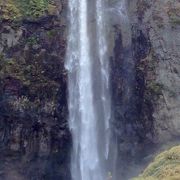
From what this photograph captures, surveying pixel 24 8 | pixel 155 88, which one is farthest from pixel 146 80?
pixel 24 8

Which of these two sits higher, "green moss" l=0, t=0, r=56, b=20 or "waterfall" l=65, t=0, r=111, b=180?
"green moss" l=0, t=0, r=56, b=20

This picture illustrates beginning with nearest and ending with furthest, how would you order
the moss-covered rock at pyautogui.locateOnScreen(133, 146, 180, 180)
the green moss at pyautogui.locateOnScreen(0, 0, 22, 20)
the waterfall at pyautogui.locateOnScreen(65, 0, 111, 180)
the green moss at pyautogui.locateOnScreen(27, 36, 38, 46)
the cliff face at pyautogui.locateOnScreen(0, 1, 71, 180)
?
the moss-covered rock at pyautogui.locateOnScreen(133, 146, 180, 180), the cliff face at pyautogui.locateOnScreen(0, 1, 71, 180), the waterfall at pyautogui.locateOnScreen(65, 0, 111, 180), the green moss at pyautogui.locateOnScreen(27, 36, 38, 46), the green moss at pyautogui.locateOnScreen(0, 0, 22, 20)

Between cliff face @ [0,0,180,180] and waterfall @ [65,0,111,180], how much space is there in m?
0.60

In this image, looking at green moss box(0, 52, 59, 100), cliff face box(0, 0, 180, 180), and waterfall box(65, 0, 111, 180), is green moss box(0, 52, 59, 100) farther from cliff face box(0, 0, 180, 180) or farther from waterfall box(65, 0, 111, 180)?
waterfall box(65, 0, 111, 180)

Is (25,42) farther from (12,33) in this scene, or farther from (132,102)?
(132,102)

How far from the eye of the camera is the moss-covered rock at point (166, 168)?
55.0 ft

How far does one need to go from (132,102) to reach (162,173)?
1513 centimetres

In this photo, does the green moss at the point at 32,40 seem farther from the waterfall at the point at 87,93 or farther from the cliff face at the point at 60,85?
the waterfall at the point at 87,93

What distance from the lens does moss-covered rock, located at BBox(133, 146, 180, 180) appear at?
1675 cm

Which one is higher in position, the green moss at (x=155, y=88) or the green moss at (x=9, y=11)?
the green moss at (x=9, y=11)

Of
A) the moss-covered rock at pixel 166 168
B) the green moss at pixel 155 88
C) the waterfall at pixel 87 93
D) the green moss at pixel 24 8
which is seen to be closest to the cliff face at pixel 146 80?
the green moss at pixel 155 88

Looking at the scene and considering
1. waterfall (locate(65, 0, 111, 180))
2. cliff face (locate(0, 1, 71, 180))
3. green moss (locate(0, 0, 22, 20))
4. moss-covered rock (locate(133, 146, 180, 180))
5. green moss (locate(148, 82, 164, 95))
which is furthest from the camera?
green moss (locate(0, 0, 22, 20))

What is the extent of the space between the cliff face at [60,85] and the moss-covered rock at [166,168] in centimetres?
1131

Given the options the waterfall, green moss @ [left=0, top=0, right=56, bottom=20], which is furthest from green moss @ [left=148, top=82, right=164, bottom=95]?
green moss @ [left=0, top=0, right=56, bottom=20]
